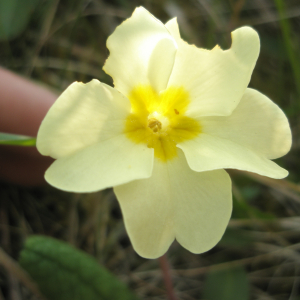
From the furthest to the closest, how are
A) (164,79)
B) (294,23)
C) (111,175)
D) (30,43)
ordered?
(294,23), (30,43), (164,79), (111,175)

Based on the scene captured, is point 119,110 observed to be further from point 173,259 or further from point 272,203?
point 272,203

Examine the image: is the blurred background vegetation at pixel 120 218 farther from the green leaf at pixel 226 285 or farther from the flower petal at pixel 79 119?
the flower petal at pixel 79 119

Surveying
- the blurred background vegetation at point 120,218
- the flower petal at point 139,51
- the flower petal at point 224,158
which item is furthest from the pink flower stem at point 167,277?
the flower petal at point 139,51

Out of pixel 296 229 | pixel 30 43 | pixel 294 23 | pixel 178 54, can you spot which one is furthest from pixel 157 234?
pixel 294 23

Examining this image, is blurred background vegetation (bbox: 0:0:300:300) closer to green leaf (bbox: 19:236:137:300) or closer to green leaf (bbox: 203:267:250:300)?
green leaf (bbox: 203:267:250:300)

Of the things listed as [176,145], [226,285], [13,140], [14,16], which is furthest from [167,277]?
[14,16]

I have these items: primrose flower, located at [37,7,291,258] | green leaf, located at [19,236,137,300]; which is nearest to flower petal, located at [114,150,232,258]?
primrose flower, located at [37,7,291,258]
